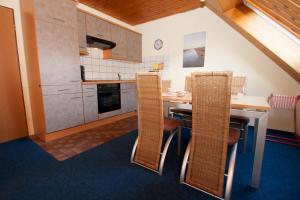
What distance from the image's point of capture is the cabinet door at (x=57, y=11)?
2.10 metres

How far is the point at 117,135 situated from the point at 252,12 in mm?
3035

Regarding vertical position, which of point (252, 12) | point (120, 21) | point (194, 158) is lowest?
point (194, 158)

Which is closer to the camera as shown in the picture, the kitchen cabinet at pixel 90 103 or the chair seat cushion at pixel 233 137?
the chair seat cushion at pixel 233 137

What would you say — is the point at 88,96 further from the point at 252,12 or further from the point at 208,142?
the point at 252,12

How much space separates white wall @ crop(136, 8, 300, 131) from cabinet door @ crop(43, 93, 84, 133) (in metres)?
2.41

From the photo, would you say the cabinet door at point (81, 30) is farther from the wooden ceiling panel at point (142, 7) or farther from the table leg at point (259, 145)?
the table leg at point (259, 145)

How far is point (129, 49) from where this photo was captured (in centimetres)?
399

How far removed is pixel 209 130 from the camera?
1.21 meters

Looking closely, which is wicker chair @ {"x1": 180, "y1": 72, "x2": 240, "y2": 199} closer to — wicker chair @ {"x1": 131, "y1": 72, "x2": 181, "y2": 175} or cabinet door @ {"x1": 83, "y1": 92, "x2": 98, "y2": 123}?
wicker chair @ {"x1": 131, "y1": 72, "x2": 181, "y2": 175}

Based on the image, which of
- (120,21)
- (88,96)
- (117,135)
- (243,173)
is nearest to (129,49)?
(120,21)

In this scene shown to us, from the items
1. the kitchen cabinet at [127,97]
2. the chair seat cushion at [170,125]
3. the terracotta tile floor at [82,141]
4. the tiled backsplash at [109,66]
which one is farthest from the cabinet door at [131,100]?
the chair seat cushion at [170,125]

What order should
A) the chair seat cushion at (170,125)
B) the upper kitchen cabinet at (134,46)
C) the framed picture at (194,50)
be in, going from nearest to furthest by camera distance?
the chair seat cushion at (170,125), the framed picture at (194,50), the upper kitchen cabinet at (134,46)

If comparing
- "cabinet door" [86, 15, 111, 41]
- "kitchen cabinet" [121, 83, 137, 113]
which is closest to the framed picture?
"kitchen cabinet" [121, 83, 137, 113]

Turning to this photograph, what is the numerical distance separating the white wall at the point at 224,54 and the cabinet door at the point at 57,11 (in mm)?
2212
